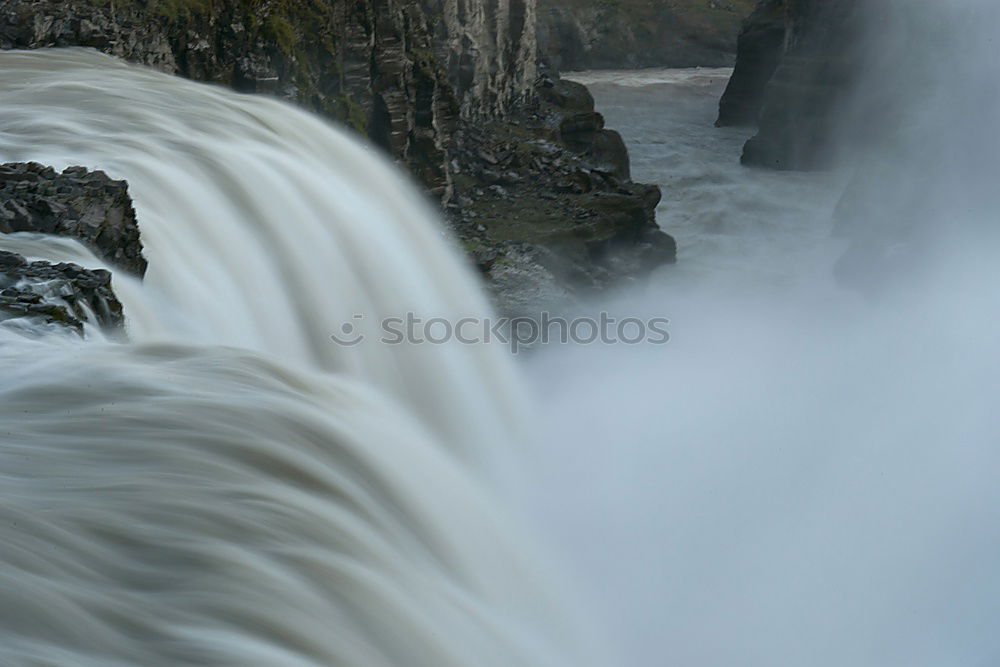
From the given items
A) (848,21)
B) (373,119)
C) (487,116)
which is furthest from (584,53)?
(373,119)

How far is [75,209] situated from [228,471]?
259cm

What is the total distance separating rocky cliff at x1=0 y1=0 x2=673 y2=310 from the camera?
1261cm

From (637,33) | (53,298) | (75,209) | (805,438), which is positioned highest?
(75,209)

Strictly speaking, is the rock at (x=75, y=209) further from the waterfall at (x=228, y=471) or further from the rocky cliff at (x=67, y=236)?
the waterfall at (x=228, y=471)

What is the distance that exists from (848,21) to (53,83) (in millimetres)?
25968

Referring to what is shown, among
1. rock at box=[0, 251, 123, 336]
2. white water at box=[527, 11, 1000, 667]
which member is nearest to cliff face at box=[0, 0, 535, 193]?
white water at box=[527, 11, 1000, 667]

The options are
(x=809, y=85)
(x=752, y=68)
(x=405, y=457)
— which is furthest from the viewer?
(x=752, y=68)

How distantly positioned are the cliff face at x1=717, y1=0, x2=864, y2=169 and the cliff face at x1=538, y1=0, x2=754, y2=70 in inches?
563

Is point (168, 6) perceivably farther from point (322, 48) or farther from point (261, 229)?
point (261, 229)

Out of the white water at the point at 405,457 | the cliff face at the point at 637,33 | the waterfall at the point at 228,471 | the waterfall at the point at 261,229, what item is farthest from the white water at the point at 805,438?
the cliff face at the point at 637,33

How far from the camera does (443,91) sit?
19578mm

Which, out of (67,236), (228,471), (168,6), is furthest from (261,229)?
(168,6)

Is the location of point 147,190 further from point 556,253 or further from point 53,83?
point 556,253

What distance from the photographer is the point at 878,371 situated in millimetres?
16297
